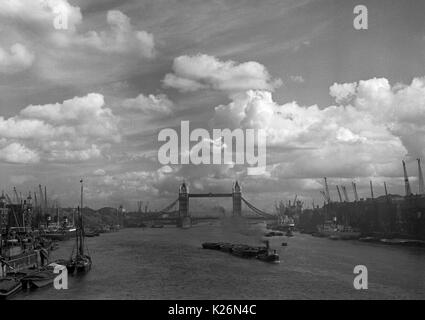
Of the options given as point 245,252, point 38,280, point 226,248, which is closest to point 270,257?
point 245,252

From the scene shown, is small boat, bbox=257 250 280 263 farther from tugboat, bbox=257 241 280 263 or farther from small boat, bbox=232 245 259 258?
small boat, bbox=232 245 259 258

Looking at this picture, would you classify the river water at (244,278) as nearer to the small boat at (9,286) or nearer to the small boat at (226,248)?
the small boat at (9,286)

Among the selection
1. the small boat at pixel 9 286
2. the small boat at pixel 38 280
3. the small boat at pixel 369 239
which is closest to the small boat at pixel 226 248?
the small boat at pixel 369 239

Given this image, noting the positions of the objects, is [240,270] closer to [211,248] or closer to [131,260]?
[131,260]

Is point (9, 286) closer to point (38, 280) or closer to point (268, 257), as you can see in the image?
point (38, 280)

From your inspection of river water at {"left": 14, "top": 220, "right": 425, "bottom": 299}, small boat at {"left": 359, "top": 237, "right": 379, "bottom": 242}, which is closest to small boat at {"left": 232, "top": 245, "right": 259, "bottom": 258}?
river water at {"left": 14, "top": 220, "right": 425, "bottom": 299}
